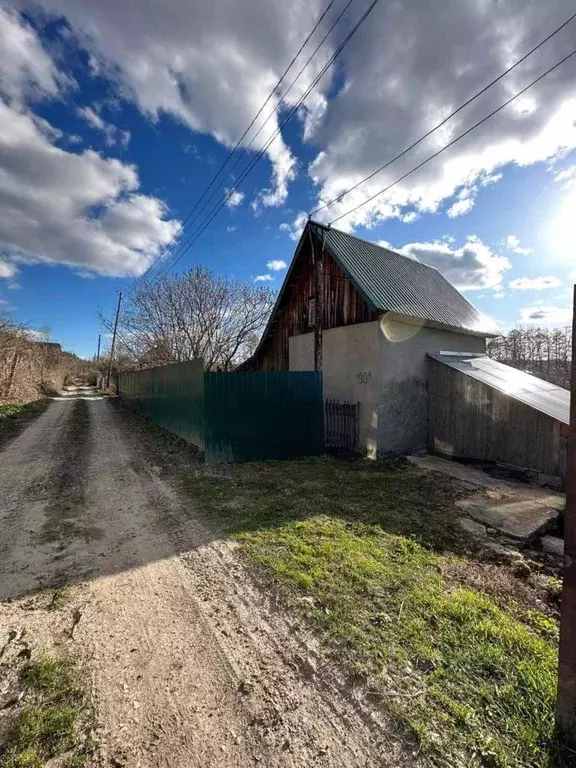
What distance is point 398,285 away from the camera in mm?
10133

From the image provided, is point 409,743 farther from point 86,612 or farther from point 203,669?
point 86,612

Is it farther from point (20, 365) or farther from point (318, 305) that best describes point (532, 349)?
point (20, 365)

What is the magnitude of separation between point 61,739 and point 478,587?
11.0 feet

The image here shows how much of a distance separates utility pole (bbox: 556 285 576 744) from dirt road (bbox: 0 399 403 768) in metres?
0.96

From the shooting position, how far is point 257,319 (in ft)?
71.7

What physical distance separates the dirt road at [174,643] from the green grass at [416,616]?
271 millimetres

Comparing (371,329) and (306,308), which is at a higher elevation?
(306,308)

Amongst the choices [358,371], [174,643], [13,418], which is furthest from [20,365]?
[174,643]

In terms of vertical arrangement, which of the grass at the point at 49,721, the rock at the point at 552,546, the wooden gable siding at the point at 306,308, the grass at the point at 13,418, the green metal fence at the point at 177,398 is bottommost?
the rock at the point at 552,546

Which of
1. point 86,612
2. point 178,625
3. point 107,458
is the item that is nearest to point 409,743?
point 178,625

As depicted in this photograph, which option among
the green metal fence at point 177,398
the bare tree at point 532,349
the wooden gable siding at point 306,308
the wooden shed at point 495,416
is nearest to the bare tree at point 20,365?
the green metal fence at point 177,398

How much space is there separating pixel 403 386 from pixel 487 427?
2.12 meters

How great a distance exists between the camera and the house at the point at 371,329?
8547mm

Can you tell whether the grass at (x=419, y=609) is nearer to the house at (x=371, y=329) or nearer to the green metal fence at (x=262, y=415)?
the green metal fence at (x=262, y=415)
